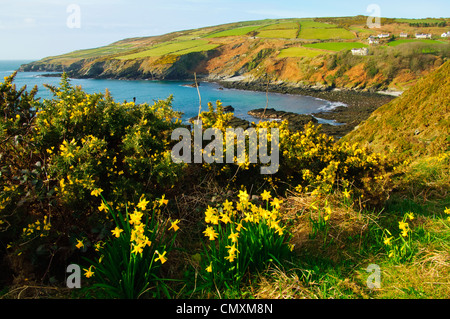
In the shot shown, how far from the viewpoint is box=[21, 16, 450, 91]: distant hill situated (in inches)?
1848

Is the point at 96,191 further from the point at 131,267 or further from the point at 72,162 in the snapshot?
the point at 131,267

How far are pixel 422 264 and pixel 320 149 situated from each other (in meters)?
2.16

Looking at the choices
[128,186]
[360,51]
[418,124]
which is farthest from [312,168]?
[360,51]

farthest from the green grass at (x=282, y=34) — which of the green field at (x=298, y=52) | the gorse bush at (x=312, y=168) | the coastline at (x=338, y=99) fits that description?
the gorse bush at (x=312, y=168)

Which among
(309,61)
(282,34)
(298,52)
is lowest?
(309,61)

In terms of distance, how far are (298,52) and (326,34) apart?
2616cm

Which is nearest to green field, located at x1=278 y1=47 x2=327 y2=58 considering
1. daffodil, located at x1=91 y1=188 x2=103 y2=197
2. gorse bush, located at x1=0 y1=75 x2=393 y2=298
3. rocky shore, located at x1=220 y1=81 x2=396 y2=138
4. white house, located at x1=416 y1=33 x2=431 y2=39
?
rocky shore, located at x1=220 y1=81 x2=396 y2=138

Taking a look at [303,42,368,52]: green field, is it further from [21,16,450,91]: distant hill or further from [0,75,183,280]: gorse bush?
[0,75,183,280]: gorse bush

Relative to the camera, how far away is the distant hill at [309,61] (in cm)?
4694

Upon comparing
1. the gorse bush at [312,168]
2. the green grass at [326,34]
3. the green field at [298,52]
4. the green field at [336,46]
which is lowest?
the gorse bush at [312,168]

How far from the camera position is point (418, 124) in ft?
29.0

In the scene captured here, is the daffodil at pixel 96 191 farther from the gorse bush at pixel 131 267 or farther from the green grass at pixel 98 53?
the green grass at pixel 98 53

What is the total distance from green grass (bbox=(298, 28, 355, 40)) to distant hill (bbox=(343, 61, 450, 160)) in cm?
7513

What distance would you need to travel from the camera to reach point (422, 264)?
268 centimetres
